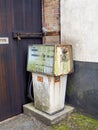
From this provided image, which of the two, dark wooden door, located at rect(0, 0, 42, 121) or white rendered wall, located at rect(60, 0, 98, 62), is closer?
white rendered wall, located at rect(60, 0, 98, 62)

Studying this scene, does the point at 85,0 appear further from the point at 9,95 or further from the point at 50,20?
the point at 9,95

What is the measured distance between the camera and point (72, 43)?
3.46 metres

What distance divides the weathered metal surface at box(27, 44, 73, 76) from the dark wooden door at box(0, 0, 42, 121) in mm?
228

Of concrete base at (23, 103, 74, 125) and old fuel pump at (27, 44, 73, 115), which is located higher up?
old fuel pump at (27, 44, 73, 115)

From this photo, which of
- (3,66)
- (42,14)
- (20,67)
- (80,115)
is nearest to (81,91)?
(80,115)

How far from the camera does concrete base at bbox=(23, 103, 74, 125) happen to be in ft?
10.6

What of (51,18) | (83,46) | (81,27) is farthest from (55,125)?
(51,18)

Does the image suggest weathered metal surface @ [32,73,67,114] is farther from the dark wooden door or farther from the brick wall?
A: the brick wall

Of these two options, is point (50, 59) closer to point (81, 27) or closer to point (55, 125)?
point (81, 27)

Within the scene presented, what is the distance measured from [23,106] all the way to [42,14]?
183 centimetres

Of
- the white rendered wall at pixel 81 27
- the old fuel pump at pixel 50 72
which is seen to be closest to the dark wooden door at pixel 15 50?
the old fuel pump at pixel 50 72

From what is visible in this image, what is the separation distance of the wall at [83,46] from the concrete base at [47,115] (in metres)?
0.22

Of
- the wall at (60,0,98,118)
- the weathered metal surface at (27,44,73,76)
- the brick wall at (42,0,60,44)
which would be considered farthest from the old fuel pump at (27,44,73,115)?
the brick wall at (42,0,60,44)

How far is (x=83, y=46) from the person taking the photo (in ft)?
10.8
